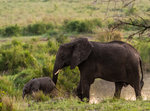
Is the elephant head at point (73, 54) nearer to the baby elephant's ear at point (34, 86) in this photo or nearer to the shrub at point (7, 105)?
the baby elephant's ear at point (34, 86)

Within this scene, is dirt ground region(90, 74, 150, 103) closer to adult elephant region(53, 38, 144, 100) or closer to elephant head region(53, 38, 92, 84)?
adult elephant region(53, 38, 144, 100)

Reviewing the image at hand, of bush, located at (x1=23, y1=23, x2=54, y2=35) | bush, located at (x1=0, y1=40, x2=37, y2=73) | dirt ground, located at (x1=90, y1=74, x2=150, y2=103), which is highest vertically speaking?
bush, located at (x1=0, y1=40, x2=37, y2=73)

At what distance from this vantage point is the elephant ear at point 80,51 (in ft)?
29.4

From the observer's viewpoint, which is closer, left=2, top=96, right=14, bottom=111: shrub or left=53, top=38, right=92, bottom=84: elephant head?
left=2, top=96, right=14, bottom=111: shrub

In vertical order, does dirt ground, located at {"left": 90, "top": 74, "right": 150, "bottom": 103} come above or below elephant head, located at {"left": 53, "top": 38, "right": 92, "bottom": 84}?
below

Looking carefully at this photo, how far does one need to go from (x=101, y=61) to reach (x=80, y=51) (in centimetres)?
64

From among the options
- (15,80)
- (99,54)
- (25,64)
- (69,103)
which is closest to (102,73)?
(99,54)

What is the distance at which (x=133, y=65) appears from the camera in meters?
9.09

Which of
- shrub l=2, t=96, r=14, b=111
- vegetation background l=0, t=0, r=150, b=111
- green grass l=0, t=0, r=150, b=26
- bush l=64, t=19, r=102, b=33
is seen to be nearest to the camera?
shrub l=2, t=96, r=14, b=111

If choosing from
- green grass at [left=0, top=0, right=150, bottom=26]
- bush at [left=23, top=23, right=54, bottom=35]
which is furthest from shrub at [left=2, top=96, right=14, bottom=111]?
green grass at [left=0, top=0, right=150, bottom=26]

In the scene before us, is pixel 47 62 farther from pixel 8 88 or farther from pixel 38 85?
pixel 38 85

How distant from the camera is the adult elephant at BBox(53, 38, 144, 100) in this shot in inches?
354

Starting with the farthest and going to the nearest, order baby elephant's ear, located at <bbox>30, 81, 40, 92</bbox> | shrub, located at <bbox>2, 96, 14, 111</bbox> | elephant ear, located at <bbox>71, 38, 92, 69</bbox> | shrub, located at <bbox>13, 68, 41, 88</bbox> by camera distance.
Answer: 1. shrub, located at <bbox>13, 68, 41, 88</bbox>
2. baby elephant's ear, located at <bbox>30, 81, 40, 92</bbox>
3. elephant ear, located at <bbox>71, 38, 92, 69</bbox>
4. shrub, located at <bbox>2, 96, 14, 111</bbox>

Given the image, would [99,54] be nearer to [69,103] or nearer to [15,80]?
[69,103]
